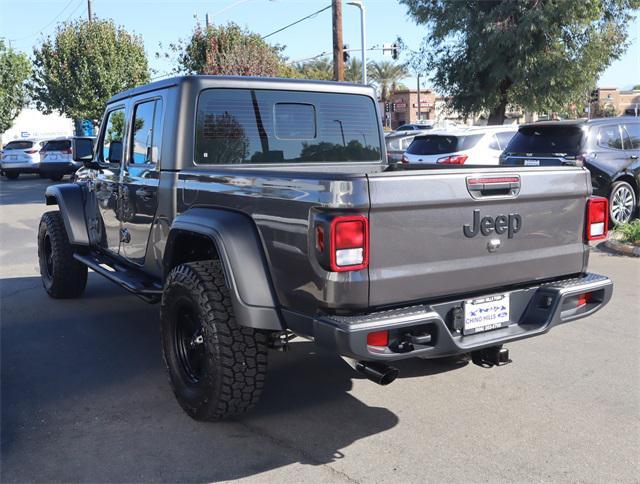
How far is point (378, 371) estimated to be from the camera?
11.4ft

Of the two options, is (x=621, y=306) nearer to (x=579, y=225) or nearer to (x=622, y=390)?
(x=622, y=390)

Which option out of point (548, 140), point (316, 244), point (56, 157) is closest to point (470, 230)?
point (316, 244)

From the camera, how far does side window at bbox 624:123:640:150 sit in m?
→ 10.8

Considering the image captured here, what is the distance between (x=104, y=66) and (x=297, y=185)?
28785 millimetres

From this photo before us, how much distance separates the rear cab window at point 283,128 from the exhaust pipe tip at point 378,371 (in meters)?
1.82

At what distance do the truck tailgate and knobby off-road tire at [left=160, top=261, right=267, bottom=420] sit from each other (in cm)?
86

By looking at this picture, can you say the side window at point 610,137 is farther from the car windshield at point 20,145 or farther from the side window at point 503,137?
the car windshield at point 20,145

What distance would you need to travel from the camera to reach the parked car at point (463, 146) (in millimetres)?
12625

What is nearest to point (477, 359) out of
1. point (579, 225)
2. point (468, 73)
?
point (579, 225)

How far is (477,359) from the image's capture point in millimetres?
4137

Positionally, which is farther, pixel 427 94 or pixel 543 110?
pixel 427 94

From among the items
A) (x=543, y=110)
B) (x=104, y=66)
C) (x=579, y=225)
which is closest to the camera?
(x=579, y=225)

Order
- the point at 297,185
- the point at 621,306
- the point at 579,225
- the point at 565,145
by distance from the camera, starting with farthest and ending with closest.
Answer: the point at 565,145, the point at 621,306, the point at 579,225, the point at 297,185

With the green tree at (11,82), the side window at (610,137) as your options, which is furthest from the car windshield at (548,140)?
the green tree at (11,82)
